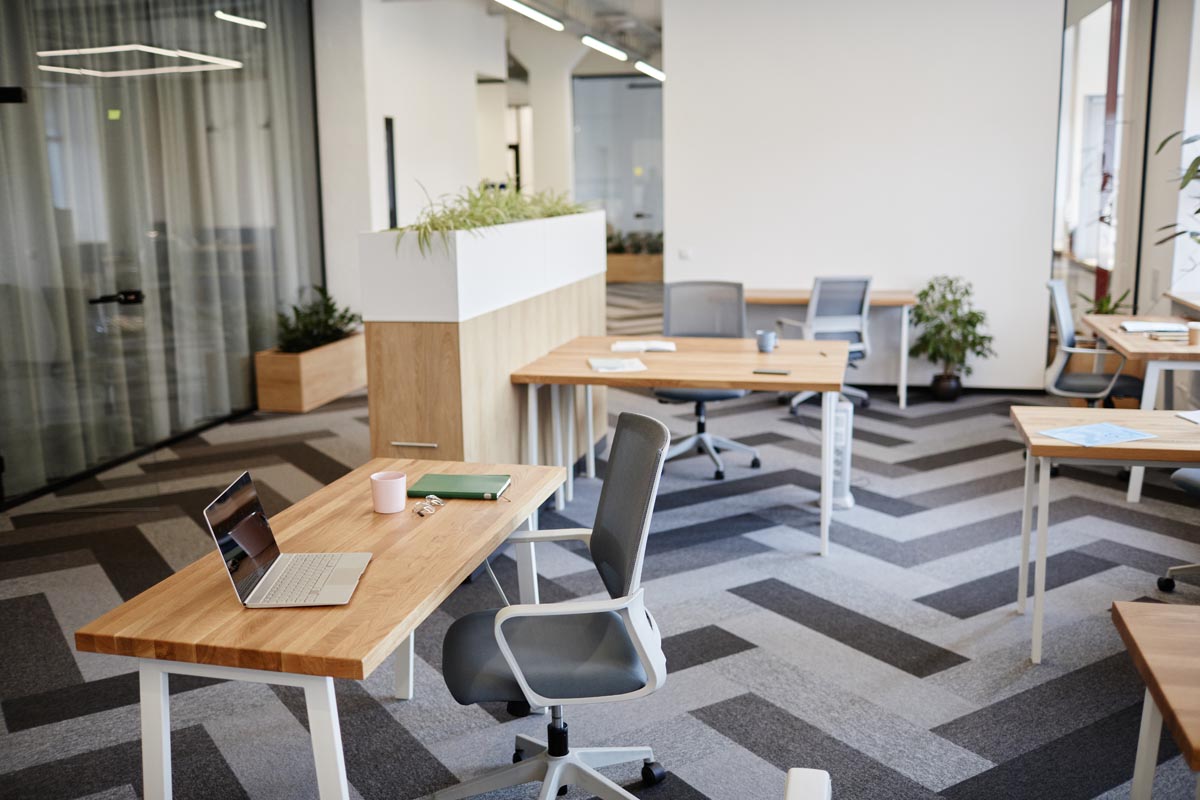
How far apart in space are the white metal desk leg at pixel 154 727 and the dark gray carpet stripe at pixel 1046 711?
2.15 m

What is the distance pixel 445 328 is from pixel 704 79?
4694mm

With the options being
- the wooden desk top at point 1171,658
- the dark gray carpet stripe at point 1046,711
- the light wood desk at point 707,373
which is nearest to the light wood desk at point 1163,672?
the wooden desk top at point 1171,658

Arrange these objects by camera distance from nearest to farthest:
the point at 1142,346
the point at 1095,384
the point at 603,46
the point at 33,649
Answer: the point at 33,649
the point at 1142,346
the point at 1095,384
the point at 603,46

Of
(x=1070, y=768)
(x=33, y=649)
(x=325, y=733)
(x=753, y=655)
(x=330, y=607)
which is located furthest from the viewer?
(x=33, y=649)

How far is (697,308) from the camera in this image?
6172mm

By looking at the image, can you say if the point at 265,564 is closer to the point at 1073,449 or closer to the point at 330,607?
the point at 330,607

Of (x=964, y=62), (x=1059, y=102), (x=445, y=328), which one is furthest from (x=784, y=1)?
(x=445, y=328)

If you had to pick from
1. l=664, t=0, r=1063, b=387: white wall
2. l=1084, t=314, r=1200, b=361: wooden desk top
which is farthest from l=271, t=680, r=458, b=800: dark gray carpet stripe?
l=664, t=0, r=1063, b=387: white wall

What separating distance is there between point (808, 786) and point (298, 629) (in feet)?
3.79

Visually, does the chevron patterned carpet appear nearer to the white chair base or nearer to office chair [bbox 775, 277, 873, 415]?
the white chair base

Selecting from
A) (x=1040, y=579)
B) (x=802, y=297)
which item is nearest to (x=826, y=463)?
(x=1040, y=579)

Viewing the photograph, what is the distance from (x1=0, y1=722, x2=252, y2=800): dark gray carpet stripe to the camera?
2.84 meters

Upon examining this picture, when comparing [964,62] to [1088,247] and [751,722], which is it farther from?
[751,722]

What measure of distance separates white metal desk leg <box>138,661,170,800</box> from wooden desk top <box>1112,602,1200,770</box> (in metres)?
1.80
